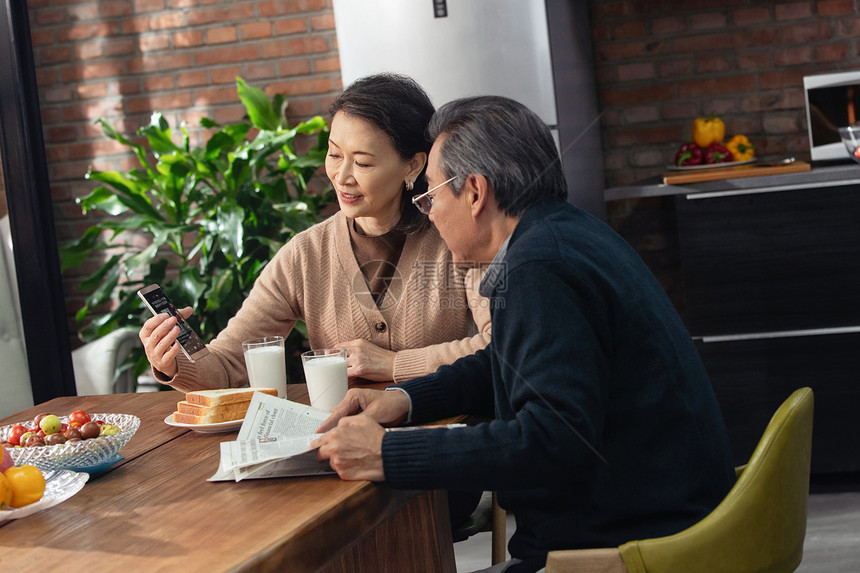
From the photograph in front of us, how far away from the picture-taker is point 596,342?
112 cm

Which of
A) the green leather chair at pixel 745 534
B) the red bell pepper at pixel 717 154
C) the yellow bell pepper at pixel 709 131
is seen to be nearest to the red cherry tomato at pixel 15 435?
the green leather chair at pixel 745 534

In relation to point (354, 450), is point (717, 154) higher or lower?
higher

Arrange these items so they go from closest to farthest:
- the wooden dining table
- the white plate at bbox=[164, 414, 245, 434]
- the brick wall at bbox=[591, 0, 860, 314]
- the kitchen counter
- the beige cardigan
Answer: the wooden dining table
the white plate at bbox=[164, 414, 245, 434]
the beige cardigan
the kitchen counter
the brick wall at bbox=[591, 0, 860, 314]

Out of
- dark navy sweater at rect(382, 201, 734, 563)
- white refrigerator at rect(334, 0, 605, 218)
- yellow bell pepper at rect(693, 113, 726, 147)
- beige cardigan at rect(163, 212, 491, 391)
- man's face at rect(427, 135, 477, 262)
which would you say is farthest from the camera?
yellow bell pepper at rect(693, 113, 726, 147)

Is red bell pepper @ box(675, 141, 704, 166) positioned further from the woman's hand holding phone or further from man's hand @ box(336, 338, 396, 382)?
the woman's hand holding phone

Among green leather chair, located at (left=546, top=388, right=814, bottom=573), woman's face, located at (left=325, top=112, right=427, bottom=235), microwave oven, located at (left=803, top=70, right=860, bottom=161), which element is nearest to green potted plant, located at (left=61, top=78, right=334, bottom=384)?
woman's face, located at (left=325, top=112, right=427, bottom=235)

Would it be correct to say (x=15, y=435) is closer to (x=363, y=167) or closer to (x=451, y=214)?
(x=451, y=214)

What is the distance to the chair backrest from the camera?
1060mm

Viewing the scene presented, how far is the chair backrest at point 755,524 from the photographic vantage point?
1060 millimetres

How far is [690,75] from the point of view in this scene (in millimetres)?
3453

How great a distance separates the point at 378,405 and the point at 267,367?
12.0 inches

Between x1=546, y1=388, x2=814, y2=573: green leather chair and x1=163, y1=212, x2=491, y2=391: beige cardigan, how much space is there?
752 mm

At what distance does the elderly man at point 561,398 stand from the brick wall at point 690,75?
2.31 m

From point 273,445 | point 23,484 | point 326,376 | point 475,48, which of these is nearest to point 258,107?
point 475,48
